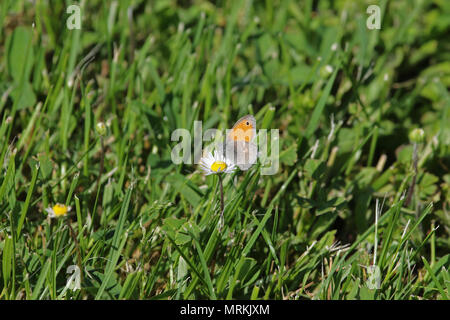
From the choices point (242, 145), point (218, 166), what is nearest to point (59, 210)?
point (218, 166)

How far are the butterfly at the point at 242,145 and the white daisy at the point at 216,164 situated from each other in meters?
0.02

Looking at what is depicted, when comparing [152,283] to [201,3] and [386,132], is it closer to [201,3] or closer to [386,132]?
Answer: [386,132]

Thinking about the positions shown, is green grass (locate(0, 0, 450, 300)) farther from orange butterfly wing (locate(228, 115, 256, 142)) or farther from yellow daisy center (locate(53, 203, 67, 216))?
orange butterfly wing (locate(228, 115, 256, 142))

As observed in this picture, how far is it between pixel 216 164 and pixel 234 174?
0.17 m

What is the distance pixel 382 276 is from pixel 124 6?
1743 millimetres

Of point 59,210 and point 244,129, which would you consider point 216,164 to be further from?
point 59,210

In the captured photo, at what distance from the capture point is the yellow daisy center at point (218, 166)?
1.65 m

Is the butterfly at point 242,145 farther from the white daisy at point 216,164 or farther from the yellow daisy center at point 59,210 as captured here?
the yellow daisy center at point 59,210

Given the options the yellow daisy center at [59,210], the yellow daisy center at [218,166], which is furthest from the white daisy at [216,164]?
the yellow daisy center at [59,210]

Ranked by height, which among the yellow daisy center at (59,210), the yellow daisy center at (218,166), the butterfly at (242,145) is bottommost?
the yellow daisy center at (59,210)

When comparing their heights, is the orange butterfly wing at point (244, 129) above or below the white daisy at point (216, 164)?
Answer: above

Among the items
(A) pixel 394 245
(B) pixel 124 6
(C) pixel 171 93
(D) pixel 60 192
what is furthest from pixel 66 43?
(A) pixel 394 245

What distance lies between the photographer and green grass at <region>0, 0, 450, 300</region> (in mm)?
1683

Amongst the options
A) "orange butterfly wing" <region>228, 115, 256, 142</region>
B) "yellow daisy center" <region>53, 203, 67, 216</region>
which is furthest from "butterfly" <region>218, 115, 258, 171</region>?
"yellow daisy center" <region>53, 203, 67, 216</region>
